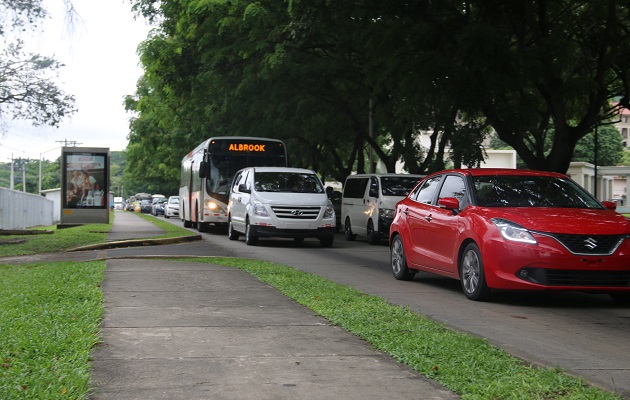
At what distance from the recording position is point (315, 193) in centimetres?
2166

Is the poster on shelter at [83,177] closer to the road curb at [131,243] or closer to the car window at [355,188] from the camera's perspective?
the car window at [355,188]

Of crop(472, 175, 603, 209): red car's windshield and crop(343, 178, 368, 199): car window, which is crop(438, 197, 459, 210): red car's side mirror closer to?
crop(472, 175, 603, 209): red car's windshield

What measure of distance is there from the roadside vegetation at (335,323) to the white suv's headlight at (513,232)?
1.60 m

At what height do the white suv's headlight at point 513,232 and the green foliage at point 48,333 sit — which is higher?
the white suv's headlight at point 513,232

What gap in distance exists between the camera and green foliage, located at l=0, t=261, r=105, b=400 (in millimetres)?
5070

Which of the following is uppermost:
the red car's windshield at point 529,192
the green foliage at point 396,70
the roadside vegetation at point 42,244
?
the green foliage at point 396,70

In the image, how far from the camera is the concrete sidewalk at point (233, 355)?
518 cm

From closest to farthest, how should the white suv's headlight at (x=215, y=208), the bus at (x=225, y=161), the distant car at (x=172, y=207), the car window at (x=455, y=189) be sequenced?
1. the car window at (x=455, y=189)
2. the bus at (x=225, y=161)
3. the white suv's headlight at (x=215, y=208)
4. the distant car at (x=172, y=207)

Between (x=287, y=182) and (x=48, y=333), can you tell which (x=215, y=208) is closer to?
(x=287, y=182)

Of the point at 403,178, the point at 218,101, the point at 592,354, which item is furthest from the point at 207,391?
the point at 218,101

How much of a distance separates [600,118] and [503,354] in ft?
58.5

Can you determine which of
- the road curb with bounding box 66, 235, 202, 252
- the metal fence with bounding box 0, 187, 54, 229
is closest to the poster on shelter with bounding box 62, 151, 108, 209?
the metal fence with bounding box 0, 187, 54, 229

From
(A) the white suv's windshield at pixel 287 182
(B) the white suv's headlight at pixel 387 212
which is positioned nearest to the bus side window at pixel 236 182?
(A) the white suv's windshield at pixel 287 182

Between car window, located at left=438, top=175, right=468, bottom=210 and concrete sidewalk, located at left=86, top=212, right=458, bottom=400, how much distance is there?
2.82 metres
